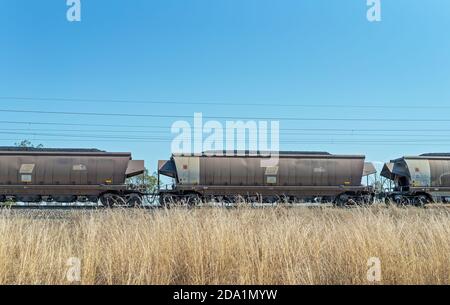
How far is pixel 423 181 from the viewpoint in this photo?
2750 cm

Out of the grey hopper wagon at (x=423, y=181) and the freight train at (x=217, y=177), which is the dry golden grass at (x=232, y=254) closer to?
the freight train at (x=217, y=177)

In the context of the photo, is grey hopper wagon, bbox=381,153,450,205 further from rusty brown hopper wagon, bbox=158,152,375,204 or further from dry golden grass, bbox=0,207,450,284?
dry golden grass, bbox=0,207,450,284

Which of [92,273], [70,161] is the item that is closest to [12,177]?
[70,161]

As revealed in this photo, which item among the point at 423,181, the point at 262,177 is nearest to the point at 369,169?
the point at 423,181

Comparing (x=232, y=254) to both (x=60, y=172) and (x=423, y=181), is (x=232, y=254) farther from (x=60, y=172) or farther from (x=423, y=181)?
(x=423, y=181)

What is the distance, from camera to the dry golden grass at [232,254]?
16.7ft

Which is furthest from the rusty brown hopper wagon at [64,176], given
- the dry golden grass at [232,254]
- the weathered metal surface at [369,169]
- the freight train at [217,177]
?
the dry golden grass at [232,254]

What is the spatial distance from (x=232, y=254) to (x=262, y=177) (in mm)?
20887

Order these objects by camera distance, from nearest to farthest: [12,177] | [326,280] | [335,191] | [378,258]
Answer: [326,280], [378,258], [12,177], [335,191]

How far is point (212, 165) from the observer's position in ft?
86.8

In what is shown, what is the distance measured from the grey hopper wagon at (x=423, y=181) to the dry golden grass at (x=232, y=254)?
22.0 m
